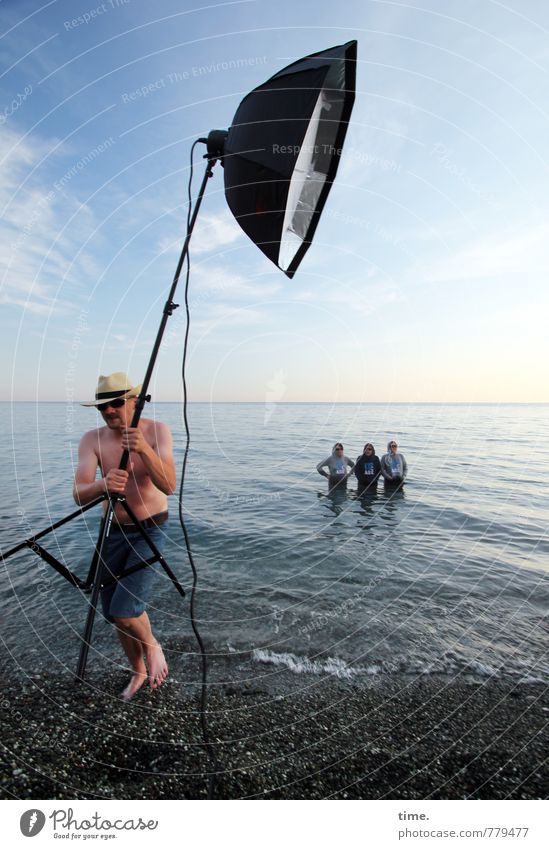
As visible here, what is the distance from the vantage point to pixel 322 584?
7.42 meters

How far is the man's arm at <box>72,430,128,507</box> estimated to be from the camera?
10.8 ft

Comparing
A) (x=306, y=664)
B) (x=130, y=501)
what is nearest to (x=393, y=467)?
(x=306, y=664)

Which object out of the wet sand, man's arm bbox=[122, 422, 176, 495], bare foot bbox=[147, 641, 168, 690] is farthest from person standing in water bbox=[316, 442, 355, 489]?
man's arm bbox=[122, 422, 176, 495]

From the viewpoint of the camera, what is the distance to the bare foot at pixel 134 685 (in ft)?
12.9

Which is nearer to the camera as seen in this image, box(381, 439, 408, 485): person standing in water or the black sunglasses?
the black sunglasses

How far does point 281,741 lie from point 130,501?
2.53 m

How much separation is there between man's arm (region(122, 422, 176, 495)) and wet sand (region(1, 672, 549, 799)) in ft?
6.70

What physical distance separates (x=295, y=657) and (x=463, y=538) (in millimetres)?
7390

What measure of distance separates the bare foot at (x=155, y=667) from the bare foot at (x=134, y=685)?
83 millimetres

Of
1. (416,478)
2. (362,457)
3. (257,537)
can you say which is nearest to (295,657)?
(257,537)

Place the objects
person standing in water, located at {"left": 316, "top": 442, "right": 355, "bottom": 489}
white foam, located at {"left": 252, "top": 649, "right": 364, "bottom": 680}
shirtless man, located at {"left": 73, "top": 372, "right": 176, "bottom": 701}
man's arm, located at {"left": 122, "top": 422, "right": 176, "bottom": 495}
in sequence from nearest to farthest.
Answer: man's arm, located at {"left": 122, "top": 422, "right": 176, "bottom": 495} < shirtless man, located at {"left": 73, "top": 372, "right": 176, "bottom": 701} < white foam, located at {"left": 252, "top": 649, "right": 364, "bottom": 680} < person standing in water, located at {"left": 316, "top": 442, "right": 355, "bottom": 489}

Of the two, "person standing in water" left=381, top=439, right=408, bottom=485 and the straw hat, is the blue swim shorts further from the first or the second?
→ "person standing in water" left=381, top=439, right=408, bottom=485

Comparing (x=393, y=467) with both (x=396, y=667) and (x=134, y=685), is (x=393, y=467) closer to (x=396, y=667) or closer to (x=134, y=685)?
(x=396, y=667)
